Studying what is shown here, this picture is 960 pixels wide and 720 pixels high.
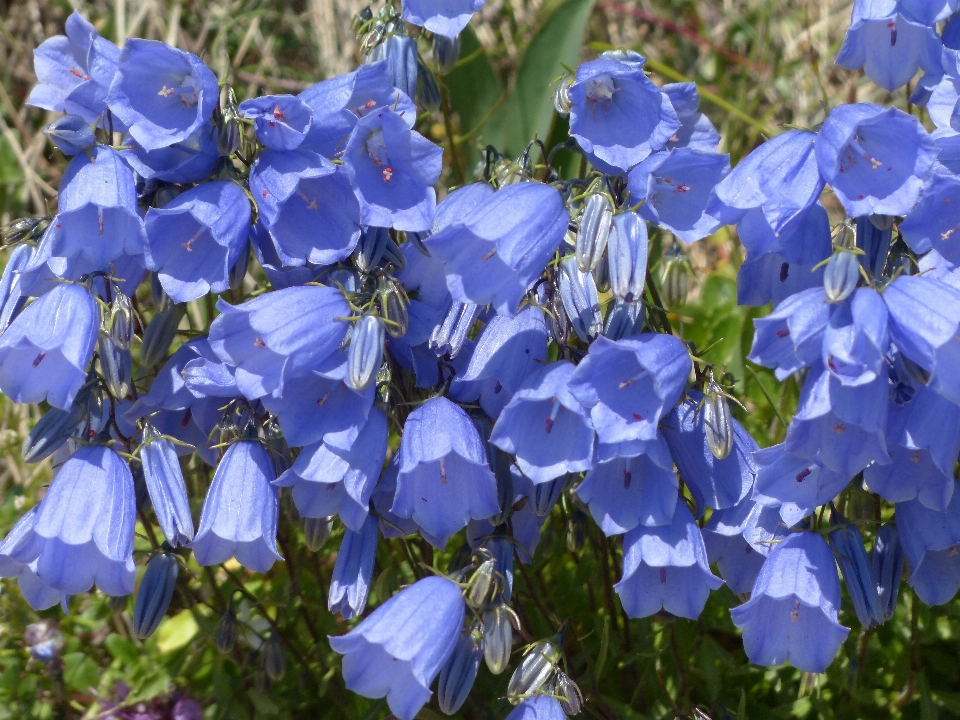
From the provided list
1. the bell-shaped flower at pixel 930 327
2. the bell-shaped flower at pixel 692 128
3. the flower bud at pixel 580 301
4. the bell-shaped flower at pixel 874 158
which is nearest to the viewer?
the bell-shaped flower at pixel 930 327

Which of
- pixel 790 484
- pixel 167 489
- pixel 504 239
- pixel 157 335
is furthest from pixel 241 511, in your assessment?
pixel 790 484

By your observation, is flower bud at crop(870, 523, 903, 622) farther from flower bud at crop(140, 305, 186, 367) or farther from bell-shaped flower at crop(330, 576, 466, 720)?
flower bud at crop(140, 305, 186, 367)

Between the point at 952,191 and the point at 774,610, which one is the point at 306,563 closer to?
the point at 774,610

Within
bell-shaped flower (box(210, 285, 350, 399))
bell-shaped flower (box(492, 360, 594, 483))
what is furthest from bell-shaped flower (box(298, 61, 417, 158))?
bell-shaped flower (box(492, 360, 594, 483))

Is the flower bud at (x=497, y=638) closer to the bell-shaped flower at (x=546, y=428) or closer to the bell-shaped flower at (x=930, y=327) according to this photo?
the bell-shaped flower at (x=546, y=428)

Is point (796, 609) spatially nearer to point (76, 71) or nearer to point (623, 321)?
point (623, 321)

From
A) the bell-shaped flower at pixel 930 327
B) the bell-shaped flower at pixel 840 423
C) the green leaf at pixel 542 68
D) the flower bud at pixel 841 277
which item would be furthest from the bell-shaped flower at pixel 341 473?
the green leaf at pixel 542 68
